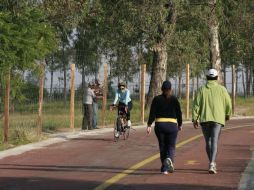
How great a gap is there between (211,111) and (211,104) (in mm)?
134

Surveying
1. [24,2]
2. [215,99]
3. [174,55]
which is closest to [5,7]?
[24,2]

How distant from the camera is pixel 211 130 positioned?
507 inches

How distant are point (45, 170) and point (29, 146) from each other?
199 inches

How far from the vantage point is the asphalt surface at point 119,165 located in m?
11.8

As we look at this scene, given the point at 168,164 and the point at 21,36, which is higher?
the point at 21,36

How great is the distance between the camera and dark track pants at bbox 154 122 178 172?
13055 millimetres

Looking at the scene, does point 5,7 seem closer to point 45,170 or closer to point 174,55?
point 45,170

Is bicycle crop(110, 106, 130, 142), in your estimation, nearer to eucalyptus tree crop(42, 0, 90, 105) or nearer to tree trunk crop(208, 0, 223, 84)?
eucalyptus tree crop(42, 0, 90, 105)

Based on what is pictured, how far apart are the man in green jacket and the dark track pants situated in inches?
18.5

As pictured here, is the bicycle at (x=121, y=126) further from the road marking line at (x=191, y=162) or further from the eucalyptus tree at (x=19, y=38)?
the road marking line at (x=191, y=162)

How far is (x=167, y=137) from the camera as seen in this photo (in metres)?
13.1

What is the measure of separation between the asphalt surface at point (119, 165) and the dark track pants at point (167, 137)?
43 centimetres

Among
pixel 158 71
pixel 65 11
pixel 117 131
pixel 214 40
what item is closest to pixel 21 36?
pixel 117 131

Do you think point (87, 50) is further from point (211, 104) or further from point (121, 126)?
point (211, 104)
